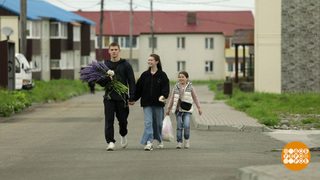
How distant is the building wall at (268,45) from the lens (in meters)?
39.1

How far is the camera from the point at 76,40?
2916 inches

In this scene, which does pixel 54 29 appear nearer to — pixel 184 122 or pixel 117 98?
pixel 184 122

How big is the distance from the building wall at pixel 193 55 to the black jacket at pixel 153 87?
76.9 metres

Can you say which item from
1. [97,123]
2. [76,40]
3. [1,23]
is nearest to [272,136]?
[97,123]

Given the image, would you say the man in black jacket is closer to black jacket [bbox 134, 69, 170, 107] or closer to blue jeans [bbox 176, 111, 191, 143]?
black jacket [bbox 134, 69, 170, 107]

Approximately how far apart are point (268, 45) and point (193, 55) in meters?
52.7

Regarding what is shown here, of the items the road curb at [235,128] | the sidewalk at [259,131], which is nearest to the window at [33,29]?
the sidewalk at [259,131]

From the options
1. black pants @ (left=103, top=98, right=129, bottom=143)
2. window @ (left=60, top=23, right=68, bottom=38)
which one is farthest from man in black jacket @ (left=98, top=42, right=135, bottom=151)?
window @ (left=60, top=23, right=68, bottom=38)

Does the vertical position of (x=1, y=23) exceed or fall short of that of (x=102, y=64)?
it exceeds it

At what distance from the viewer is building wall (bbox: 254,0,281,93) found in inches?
1538

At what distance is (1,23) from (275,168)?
160 ft

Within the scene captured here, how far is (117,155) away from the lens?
1319cm

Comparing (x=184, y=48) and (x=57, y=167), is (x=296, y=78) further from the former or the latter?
(x=184, y=48)

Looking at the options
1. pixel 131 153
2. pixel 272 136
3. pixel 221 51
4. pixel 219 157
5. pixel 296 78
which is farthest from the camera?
pixel 221 51
